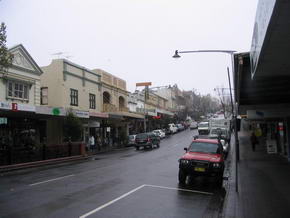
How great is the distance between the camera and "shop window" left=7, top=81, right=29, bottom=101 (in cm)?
2331

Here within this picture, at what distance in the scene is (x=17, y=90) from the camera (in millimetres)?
24062

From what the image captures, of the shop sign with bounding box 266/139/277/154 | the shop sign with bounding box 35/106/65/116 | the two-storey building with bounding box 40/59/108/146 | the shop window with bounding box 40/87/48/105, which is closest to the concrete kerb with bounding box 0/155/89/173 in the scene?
the shop sign with bounding box 35/106/65/116

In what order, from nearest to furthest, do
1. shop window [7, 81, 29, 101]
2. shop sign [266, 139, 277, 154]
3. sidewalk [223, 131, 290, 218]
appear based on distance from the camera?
sidewalk [223, 131, 290, 218]
shop sign [266, 139, 277, 154]
shop window [7, 81, 29, 101]

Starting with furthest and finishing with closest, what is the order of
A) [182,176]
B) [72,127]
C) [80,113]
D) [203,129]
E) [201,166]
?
[203,129], [80,113], [72,127], [182,176], [201,166]

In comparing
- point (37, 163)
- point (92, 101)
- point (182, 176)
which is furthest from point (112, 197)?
point (92, 101)

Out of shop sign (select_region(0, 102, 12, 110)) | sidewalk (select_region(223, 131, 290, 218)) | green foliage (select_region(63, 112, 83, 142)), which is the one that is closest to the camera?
sidewalk (select_region(223, 131, 290, 218))

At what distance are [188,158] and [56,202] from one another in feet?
17.2

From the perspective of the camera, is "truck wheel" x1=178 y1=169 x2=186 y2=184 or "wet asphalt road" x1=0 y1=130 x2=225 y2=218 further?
"truck wheel" x1=178 y1=169 x2=186 y2=184

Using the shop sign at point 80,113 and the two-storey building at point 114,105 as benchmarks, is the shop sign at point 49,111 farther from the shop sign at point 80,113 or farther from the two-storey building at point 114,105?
the two-storey building at point 114,105

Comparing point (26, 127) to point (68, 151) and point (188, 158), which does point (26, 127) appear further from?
point (188, 158)

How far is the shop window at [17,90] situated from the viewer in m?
23.3

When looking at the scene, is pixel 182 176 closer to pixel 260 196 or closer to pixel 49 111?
pixel 260 196

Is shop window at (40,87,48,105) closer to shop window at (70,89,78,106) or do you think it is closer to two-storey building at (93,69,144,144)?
shop window at (70,89,78,106)

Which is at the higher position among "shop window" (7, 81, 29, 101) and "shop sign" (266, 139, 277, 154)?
"shop window" (7, 81, 29, 101)
